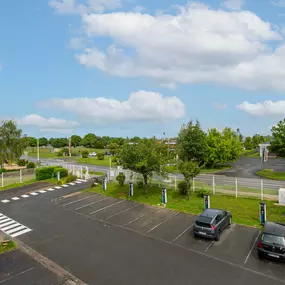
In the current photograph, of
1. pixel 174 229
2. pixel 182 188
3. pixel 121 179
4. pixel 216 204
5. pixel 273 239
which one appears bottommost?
pixel 174 229

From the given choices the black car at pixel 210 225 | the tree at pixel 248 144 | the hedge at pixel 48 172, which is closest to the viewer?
the black car at pixel 210 225

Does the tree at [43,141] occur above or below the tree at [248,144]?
above

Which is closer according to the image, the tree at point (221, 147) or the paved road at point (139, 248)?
the paved road at point (139, 248)

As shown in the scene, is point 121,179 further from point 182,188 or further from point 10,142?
point 10,142

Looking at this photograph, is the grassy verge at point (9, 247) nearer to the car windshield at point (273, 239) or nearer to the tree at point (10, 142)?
the car windshield at point (273, 239)

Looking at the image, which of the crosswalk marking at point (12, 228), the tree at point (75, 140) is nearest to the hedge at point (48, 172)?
the crosswalk marking at point (12, 228)

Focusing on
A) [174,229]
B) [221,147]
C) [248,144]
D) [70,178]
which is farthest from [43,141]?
[174,229]
